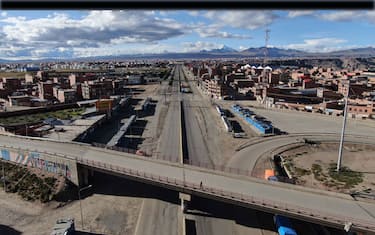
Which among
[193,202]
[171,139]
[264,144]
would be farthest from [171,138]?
[193,202]

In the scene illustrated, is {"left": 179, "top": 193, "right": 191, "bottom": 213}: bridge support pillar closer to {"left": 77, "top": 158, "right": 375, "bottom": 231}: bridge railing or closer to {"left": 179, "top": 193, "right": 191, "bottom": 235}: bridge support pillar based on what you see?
{"left": 179, "top": 193, "right": 191, "bottom": 235}: bridge support pillar

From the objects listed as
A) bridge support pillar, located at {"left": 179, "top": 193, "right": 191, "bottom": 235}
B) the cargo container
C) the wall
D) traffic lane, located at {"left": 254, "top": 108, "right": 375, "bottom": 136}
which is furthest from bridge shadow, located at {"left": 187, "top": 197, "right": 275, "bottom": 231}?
traffic lane, located at {"left": 254, "top": 108, "right": 375, "bottom": 136}

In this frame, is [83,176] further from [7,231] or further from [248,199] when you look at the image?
[248,199]

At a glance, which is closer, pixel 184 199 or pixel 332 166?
pixel 184 199

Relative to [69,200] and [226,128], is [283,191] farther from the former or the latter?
[226,128]

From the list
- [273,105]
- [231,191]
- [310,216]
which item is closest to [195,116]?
[273,105]

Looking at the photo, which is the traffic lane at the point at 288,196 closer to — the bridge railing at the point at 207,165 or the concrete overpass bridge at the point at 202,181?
the concrete overpass bridge at the point at 202,181
